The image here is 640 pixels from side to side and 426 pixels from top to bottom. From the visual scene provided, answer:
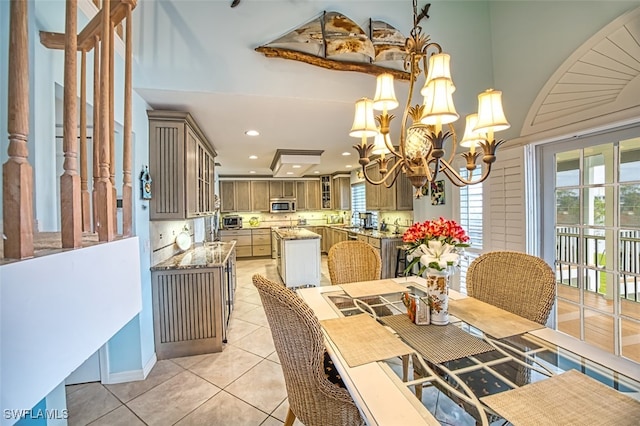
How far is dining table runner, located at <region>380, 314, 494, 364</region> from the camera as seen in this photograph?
3.84ft

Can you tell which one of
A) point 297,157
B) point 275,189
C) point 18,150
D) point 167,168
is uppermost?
point 297,157

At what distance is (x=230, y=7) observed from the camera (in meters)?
2.31

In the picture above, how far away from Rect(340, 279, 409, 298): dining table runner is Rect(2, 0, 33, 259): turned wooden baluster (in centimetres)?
170

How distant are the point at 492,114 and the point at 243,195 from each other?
7.25 m

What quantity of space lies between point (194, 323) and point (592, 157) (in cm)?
374

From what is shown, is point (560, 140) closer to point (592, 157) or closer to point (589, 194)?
point (592, 157)

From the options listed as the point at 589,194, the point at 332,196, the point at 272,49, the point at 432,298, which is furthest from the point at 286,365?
the point at 332,196

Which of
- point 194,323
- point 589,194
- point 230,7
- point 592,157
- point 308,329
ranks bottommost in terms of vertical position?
point 194,323

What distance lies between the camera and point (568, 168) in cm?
242

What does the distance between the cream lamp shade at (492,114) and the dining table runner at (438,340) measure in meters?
1.06

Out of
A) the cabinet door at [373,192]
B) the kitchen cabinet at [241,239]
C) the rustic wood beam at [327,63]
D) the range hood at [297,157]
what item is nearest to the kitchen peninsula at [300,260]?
the range hood at [297,157]

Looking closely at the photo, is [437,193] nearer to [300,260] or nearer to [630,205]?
[630,205]

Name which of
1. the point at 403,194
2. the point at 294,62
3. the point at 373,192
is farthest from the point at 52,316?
the point at 373,192

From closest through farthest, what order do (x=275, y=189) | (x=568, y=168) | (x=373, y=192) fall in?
(x=568, y=168) < (x=373, y=192) < (x=275, y=189)
